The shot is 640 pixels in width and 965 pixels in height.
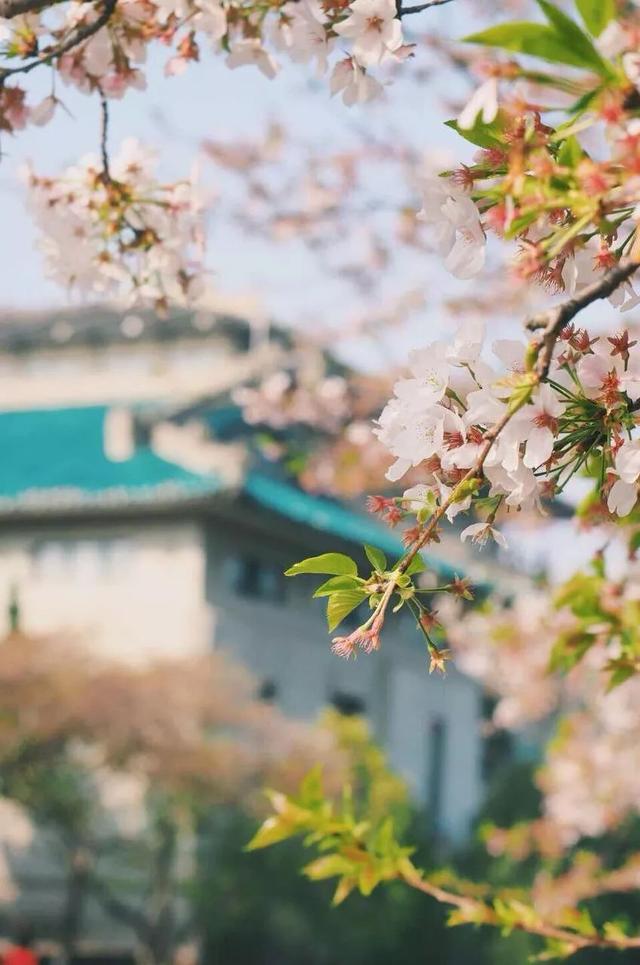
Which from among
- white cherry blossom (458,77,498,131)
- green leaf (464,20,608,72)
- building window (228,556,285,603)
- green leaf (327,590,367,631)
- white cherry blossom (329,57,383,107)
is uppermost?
green leaf (464,20,608,72)

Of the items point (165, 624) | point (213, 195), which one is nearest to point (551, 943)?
point (213, 195)

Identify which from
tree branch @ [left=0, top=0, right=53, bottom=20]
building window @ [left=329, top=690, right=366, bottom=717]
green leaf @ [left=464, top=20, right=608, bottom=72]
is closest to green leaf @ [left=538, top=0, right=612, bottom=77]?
green leaf @ [left=464, top=20, right=608, bottom=72]

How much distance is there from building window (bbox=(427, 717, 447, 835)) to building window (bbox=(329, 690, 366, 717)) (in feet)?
7.55

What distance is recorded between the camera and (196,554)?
1806 centimetres

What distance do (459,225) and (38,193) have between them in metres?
1.36

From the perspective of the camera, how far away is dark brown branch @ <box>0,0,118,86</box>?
89.0 inches

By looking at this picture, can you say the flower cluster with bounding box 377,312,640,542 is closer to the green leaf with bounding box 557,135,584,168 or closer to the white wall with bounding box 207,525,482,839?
the green leaf with bounding box 557,135,584,168

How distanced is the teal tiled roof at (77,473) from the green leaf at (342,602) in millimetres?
15620

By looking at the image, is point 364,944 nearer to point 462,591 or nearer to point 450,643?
point 450,643

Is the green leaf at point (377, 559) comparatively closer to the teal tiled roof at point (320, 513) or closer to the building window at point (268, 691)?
the teal tiled roof at point (320, 513)

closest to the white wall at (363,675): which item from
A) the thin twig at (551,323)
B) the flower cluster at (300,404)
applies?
the flower cluster at (300,404)

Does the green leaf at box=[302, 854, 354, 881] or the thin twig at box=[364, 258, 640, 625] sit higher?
the thin twig at box=[364, 258, 640, 625]

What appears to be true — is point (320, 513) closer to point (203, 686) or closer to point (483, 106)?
point (203, 686)

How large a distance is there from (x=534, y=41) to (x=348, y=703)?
20.3m
